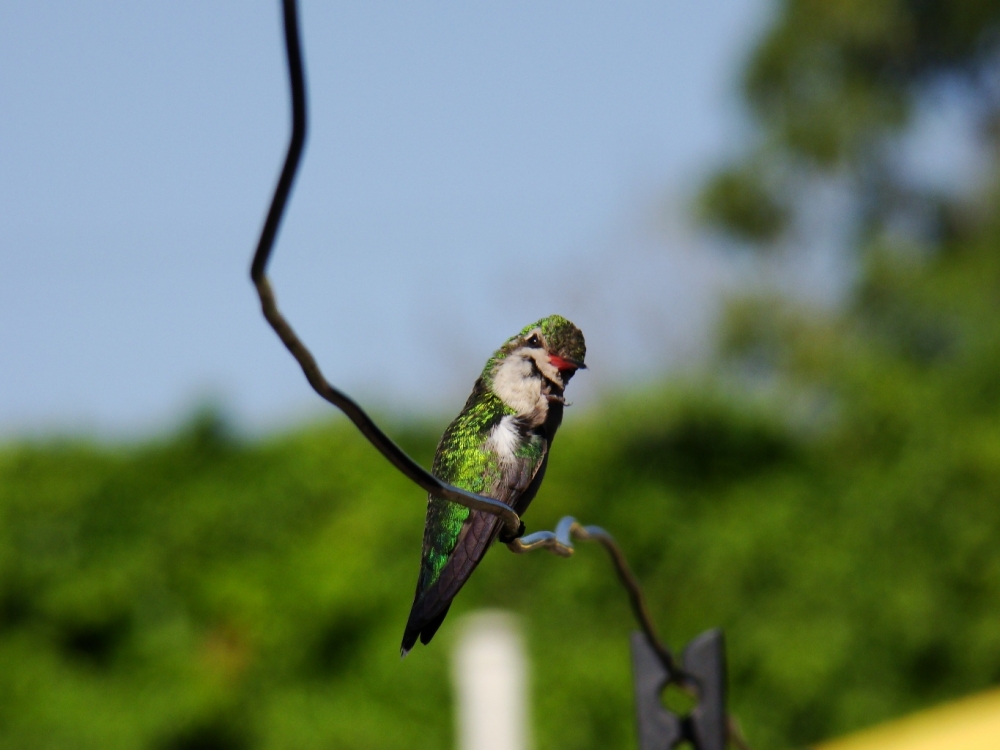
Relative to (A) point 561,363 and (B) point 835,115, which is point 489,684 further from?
(B) point 835,115

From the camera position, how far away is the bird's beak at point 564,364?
2.54ft

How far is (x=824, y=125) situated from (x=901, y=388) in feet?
17.0

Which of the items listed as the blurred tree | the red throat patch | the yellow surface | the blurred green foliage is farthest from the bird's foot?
the blurred tree

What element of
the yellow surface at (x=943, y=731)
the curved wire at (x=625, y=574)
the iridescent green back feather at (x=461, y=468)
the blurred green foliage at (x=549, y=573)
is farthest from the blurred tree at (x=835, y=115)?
the iridescent green back feather at (x=461, y=468)

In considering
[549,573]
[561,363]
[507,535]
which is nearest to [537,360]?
[561,363]

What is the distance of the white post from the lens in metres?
7.08

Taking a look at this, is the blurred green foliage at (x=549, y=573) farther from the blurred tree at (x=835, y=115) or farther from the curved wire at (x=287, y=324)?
the curved wire at (x=287, y=324)

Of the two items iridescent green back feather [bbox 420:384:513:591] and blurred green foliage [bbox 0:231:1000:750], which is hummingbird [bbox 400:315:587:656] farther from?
blurred green foliage [bbox 0:231:1000:750]

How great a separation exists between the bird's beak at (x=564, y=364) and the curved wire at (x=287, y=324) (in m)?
0.09

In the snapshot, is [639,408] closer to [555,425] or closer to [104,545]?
[104,545]

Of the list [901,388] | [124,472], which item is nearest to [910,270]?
[901,388]

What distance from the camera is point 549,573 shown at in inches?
348

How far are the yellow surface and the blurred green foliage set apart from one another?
1.22 ft

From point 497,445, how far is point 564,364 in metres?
0.09
